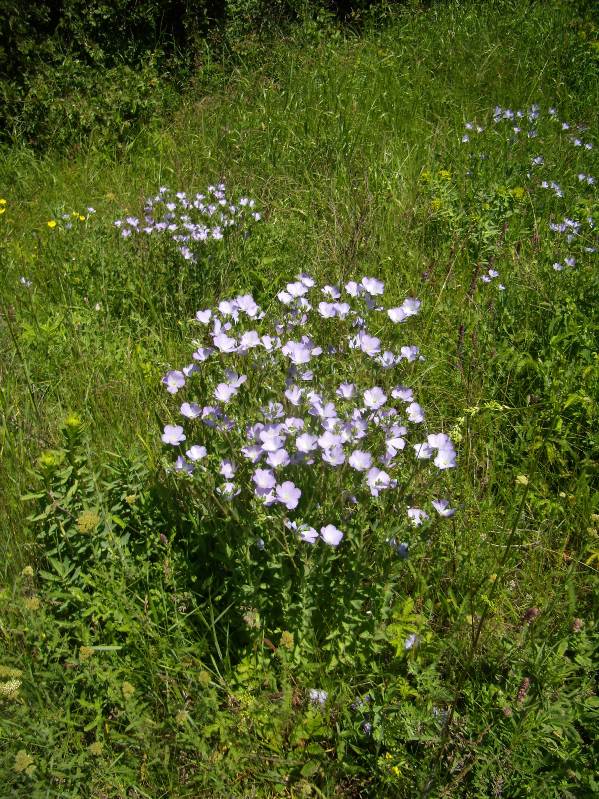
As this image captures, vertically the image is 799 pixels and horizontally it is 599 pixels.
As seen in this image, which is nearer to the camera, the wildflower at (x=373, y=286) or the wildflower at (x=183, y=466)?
the wildflower at (x=183, y=466)

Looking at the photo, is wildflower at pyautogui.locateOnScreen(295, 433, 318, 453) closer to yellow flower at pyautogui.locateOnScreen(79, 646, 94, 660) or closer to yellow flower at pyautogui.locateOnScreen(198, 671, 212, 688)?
yellow flower at pyautogui.locateOnScreen(198, 671, 212, 688)

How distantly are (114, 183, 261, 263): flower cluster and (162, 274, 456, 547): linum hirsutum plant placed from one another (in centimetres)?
116

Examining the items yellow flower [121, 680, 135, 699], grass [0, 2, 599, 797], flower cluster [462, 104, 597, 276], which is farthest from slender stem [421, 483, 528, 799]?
flower cluster [462, 104, 597, 276]

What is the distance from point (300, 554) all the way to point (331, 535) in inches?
4.3

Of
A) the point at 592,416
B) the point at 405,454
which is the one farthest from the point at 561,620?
the point at 592,416

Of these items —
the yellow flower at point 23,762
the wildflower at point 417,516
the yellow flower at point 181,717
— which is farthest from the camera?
the wildflower at point 417,516

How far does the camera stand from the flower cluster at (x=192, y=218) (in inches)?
133

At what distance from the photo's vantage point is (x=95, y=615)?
1868 mm

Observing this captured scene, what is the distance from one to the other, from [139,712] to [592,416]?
1.97m

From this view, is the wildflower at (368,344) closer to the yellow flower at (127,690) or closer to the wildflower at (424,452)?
the wildflower at (424,452)

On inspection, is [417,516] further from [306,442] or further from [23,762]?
[23,762]

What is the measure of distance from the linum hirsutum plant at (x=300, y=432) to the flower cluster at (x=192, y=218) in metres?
1.16

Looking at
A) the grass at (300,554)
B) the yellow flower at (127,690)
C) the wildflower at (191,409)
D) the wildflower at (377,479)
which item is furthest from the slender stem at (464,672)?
the wildflower at (191,409)

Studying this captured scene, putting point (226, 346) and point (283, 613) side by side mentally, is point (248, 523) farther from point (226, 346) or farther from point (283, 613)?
point (226, 346)
